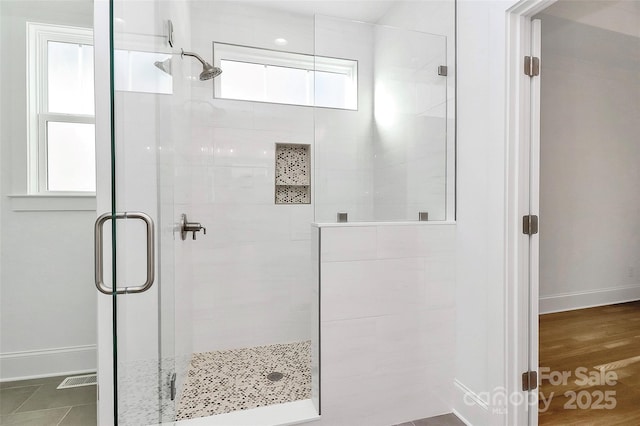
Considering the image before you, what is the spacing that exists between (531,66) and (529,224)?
2.33ft

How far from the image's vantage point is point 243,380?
2.02 m

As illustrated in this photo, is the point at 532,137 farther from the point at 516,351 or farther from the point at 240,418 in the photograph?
the point at 240,418

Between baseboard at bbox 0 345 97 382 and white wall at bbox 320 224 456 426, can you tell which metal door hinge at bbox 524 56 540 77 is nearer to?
white wall at bbox 320 224 456 426

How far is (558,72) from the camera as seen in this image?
2709mm

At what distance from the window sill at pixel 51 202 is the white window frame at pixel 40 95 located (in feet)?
0.09

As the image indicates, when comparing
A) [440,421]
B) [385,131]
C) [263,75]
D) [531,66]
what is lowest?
[440,421]

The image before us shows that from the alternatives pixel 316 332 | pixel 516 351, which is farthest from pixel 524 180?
pixel 316 332

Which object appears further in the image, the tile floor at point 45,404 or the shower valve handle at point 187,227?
the shower valve handle at point 187,227

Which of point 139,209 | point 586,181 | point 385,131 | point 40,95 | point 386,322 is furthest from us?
point 586,181

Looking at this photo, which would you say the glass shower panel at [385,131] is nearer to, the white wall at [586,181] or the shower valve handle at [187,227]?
the shower valve handle at [187,227]

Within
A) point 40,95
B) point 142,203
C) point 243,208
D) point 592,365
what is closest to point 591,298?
point 592,365

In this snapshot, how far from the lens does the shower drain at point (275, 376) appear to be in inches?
79.2

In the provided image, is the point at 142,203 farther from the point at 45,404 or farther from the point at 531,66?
the point at 531,66

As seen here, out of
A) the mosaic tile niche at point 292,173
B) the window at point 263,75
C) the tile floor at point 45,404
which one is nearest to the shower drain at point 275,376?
the tile floor at point 45,404
